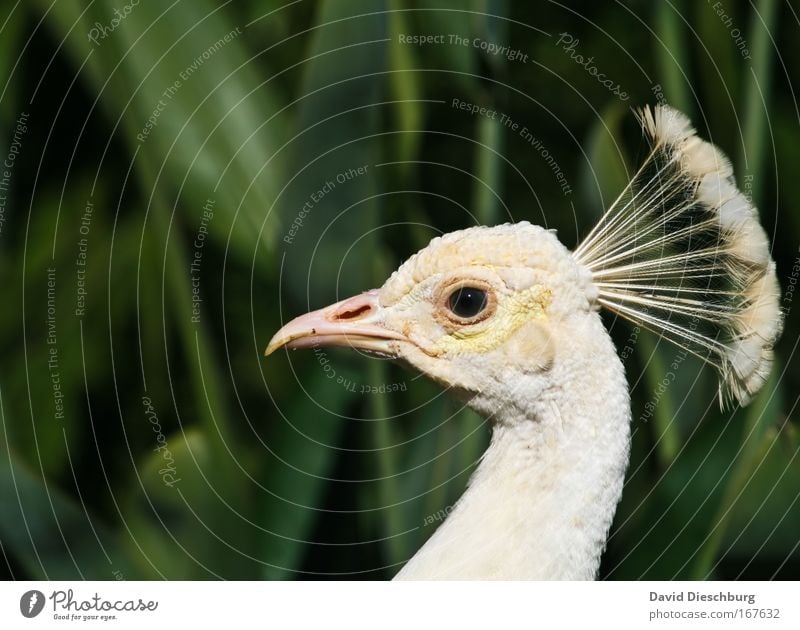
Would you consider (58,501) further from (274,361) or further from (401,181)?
(401,181)

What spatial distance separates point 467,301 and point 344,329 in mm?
199

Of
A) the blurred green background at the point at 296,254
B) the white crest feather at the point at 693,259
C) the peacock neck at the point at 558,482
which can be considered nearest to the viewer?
the peacock neck at the point at 558,482

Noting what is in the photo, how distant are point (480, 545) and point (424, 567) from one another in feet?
0.33

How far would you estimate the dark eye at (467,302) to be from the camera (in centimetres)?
170

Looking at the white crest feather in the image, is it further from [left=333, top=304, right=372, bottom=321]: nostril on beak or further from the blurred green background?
[left=333, top=304, right=372, bottom=321]: nostril on beak

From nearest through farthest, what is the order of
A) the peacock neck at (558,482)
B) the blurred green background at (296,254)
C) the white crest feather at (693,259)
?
the peacock neck at (558,482), the white crest feather at (693,259), the blurred green background at (296,254)

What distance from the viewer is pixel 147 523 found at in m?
2.14

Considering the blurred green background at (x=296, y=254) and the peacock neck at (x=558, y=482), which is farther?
the blurred green background at (x=296, y=254)

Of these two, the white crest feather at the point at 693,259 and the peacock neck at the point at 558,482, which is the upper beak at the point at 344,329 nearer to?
the peacock neck at the point at 558,482

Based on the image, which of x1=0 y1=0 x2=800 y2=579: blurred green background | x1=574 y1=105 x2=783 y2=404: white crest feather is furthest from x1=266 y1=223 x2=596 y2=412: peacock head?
x1=0 y1=0 x2=800 y2=579: blurred green background

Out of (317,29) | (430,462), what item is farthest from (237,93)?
(430,462)
